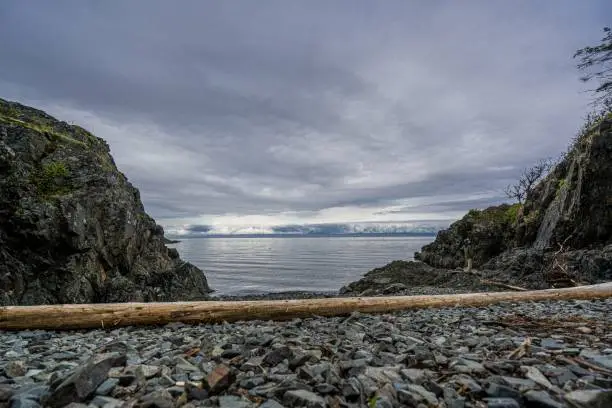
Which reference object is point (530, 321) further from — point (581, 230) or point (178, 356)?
point (581, 230)

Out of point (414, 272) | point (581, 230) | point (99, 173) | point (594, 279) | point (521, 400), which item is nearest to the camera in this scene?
point (521, 400)

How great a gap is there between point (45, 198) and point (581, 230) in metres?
28.1

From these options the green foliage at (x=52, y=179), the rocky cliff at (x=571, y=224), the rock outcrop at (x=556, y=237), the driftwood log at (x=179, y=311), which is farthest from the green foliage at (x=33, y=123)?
the rocky cliff at (x=571, y=224)

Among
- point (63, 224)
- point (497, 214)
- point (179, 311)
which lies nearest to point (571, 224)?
point (497, 214)

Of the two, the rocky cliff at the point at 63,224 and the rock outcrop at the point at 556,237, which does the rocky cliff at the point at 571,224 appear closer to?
the rock outcrop at the point at 556,237

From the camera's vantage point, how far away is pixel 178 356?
4.47 meters

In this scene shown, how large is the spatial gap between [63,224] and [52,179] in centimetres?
276

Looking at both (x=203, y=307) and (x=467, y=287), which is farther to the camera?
(x=467, y=287)

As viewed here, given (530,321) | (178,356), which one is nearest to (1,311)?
(178,356)

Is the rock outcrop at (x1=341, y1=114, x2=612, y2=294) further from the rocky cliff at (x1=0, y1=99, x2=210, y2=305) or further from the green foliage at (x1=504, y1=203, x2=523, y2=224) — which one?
the rocky cliff at (x1=0, y1=99, x2=210, y2=305)

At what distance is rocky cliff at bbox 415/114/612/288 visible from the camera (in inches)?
691

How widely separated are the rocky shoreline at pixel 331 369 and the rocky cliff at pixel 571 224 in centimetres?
1390

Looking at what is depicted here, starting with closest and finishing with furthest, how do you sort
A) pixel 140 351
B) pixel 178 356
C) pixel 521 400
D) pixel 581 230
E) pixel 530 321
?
pixel 521 400, pixel 178 356, pixel 140 351, pixel 530 321, pixel 581 230

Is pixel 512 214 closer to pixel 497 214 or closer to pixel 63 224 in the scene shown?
pixel 497 214
